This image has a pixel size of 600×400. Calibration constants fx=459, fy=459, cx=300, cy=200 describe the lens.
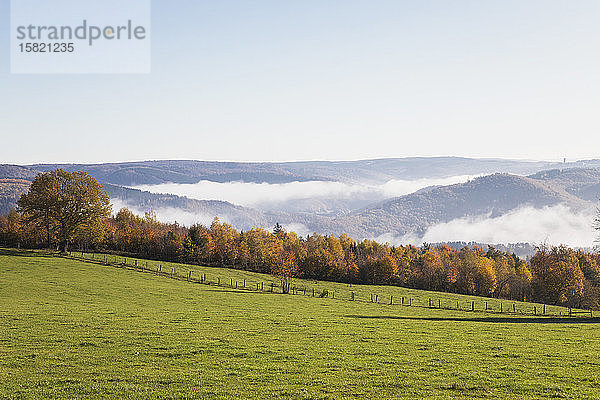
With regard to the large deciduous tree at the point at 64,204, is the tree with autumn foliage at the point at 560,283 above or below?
below

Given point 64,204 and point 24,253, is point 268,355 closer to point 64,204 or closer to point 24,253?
point 64,204

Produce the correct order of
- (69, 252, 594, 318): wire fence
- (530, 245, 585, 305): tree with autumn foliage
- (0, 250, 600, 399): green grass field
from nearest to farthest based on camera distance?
1. (0, 250, 600, 399): green grass field
2. (69, 252, 594, 318): wire fence
3. (530, 245, 585, 305): tree with autumn foliage

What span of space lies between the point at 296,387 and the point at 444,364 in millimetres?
8968

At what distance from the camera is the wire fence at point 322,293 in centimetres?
7175

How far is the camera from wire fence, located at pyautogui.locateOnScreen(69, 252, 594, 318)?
235 feet

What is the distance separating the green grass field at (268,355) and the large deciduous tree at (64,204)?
3872 centimetres

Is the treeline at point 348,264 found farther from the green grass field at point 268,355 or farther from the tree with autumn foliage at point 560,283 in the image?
the green grass field at point 268,355

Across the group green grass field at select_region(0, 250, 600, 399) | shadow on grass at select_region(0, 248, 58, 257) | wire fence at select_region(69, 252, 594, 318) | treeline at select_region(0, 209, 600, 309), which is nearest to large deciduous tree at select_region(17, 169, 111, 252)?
shadow on grass at select_region(0, 248, 58, 257)

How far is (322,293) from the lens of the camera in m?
74.8

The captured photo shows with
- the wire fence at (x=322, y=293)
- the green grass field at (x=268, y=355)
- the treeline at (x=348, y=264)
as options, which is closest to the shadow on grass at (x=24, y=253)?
the wire fence at (x=322, y=293)

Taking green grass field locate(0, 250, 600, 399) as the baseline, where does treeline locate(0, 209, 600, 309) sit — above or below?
below

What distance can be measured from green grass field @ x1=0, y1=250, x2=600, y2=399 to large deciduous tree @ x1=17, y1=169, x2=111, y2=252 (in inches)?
1524

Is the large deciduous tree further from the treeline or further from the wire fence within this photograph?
the treeline

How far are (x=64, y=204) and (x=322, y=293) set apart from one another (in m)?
50.3
